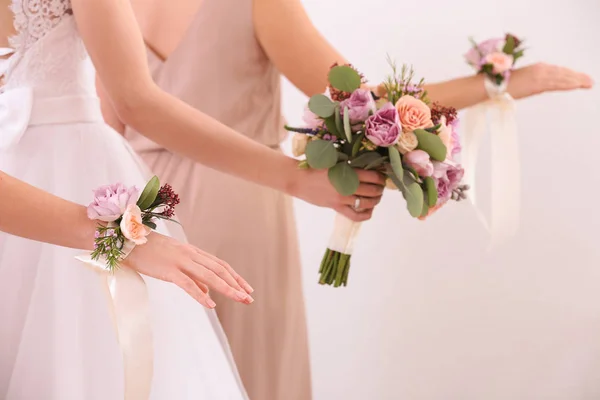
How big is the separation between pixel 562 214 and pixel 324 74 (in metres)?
1.53

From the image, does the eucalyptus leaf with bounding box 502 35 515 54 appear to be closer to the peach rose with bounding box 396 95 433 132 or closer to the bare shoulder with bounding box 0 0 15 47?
the peach rose with bounding box 396 95 433 132

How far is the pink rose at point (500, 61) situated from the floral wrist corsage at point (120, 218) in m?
1.11

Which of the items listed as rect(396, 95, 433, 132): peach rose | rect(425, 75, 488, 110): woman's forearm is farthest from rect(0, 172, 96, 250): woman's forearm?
rect(425, 75, 488, 110): woman's forearm

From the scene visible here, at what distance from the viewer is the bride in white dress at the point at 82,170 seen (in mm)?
1038

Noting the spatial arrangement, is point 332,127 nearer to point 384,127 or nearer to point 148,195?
point 384,127

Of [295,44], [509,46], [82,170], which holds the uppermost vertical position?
[509,46]

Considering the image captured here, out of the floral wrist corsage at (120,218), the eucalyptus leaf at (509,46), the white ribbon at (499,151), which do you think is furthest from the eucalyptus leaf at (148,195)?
the eucalyptus leaf at (509,46)

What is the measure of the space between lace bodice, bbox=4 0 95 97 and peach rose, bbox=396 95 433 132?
1.82 feet

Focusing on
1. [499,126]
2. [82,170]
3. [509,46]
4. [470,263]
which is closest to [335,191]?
[82,170]

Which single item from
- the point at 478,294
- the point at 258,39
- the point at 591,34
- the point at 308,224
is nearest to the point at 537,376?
the point at 478,294

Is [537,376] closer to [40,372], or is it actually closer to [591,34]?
[591,34]

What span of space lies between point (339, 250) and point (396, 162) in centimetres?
30

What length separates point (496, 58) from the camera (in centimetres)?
180

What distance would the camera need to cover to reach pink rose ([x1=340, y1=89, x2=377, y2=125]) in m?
1.33
